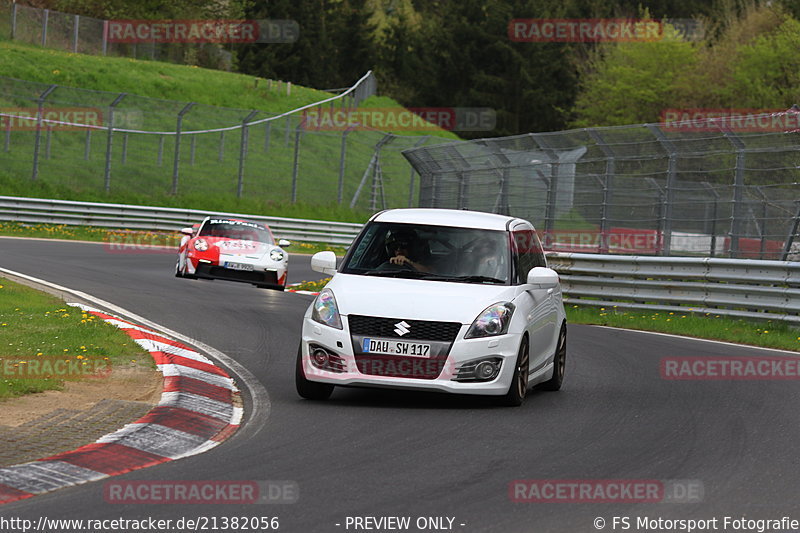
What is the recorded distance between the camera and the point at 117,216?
117 ft

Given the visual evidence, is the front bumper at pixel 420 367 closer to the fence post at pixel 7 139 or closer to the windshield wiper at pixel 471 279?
the windshield wiper at pixel 471 279

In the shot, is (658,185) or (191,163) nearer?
(658,185)

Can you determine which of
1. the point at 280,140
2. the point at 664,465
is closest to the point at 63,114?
the point at 280,140

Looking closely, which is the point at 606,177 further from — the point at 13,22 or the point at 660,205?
the point at 13,22

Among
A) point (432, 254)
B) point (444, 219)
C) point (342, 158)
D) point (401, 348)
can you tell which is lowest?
point (401, 348)

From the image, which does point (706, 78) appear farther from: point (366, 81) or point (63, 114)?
point (63, 114)

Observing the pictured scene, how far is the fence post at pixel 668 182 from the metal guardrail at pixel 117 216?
1369 cm

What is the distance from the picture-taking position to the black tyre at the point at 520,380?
9.55m

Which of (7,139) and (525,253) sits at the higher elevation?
(7,139)

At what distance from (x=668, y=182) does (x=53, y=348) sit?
40.5ft

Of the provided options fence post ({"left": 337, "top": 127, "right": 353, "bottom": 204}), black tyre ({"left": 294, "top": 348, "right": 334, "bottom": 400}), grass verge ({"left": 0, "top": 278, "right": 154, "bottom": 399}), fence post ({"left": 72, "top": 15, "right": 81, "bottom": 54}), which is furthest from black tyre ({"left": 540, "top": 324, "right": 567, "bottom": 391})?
fence post ({"left": 72, "top": 15, "right": 81, "bottom": 54})

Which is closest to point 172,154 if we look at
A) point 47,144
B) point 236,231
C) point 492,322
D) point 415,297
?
point 47,144

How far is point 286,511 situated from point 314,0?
3679 inches

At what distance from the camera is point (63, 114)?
3909 centimetres
